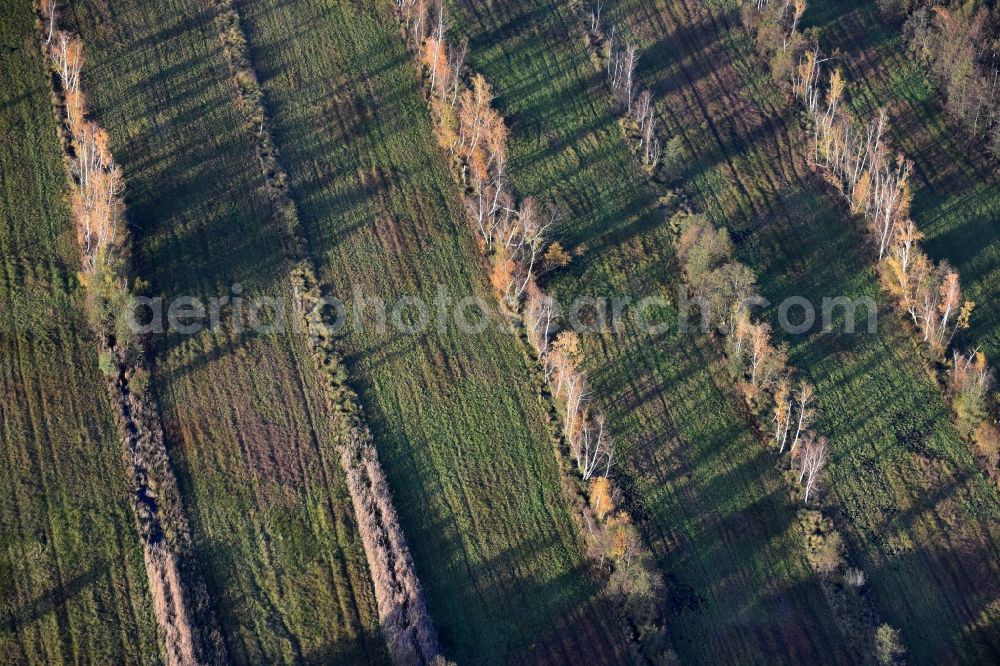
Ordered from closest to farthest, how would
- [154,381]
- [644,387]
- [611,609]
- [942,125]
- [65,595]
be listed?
[65,595]
[611,609]
[154,381]
[644,387]
[942,125]

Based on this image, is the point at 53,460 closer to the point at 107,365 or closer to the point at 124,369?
the point at 107,365

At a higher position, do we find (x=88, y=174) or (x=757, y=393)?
(x=88, y=174)

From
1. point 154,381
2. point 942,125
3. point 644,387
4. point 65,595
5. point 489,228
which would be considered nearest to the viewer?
point 65,595

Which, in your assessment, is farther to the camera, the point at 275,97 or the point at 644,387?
the point at 275,97

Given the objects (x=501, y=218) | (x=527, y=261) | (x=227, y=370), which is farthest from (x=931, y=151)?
(x=227, y=370)

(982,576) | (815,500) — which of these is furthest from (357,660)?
(982,576)

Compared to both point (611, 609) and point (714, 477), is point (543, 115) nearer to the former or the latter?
point (714, 477)

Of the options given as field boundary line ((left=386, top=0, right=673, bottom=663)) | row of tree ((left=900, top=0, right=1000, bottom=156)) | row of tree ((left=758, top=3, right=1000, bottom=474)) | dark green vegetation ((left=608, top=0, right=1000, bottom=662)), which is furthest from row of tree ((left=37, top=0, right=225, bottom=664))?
row of tree ((left=900, top=0, right=1000, bottom=156))
